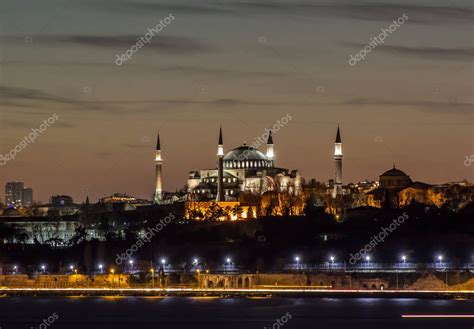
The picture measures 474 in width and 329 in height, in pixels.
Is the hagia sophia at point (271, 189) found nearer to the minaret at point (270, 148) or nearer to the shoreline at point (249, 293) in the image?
the minaret at point (270, 148)

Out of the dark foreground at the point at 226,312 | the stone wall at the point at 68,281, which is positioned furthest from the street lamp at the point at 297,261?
the dark foreground at the point at 226,312

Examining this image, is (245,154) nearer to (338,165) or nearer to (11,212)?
(338,165)

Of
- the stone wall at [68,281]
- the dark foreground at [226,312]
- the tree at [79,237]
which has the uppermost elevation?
the tree at [79,237]

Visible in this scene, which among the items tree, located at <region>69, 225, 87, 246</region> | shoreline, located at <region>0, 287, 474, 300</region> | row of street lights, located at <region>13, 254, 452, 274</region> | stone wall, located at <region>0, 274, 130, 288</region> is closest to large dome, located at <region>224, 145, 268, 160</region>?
tree, located at <region>69, 225, 87, 246</region>

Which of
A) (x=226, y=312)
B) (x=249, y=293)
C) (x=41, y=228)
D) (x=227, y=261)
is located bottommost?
(x=226, y=312)

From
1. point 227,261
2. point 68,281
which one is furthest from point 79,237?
point 68,281

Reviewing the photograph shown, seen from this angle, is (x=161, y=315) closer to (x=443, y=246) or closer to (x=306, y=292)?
(x=306, y=292)
